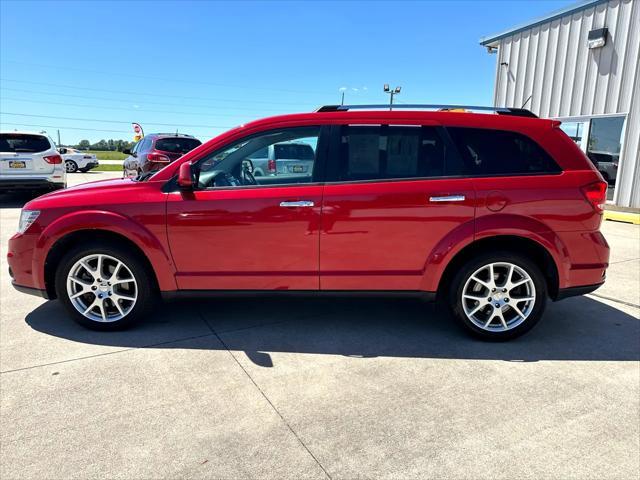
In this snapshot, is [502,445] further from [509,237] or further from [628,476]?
[509,237]

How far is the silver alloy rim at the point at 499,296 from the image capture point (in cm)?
365

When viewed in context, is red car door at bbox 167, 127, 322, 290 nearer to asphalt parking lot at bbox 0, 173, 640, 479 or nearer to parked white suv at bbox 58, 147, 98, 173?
asphalt parking lot at bbox 0, 173, 640, 479

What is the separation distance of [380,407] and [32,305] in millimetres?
3598

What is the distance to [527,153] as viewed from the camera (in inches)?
144

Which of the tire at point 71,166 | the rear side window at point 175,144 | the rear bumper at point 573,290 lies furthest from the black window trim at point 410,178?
the tire at point 71,166

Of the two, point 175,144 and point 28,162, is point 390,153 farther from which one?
point 28,162

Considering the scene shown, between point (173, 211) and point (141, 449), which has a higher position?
point (173, 211)

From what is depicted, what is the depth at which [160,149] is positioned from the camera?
12094mm

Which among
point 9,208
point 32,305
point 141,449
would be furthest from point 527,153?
point 9,208

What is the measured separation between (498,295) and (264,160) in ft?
7.16

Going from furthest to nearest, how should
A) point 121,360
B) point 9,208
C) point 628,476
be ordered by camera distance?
point 9,208
point 121,360
point 628,476

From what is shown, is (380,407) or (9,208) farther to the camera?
(9,208)

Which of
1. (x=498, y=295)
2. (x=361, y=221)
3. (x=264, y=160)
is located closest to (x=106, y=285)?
(x=264, y=160)

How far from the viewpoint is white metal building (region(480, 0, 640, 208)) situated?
11.3m
